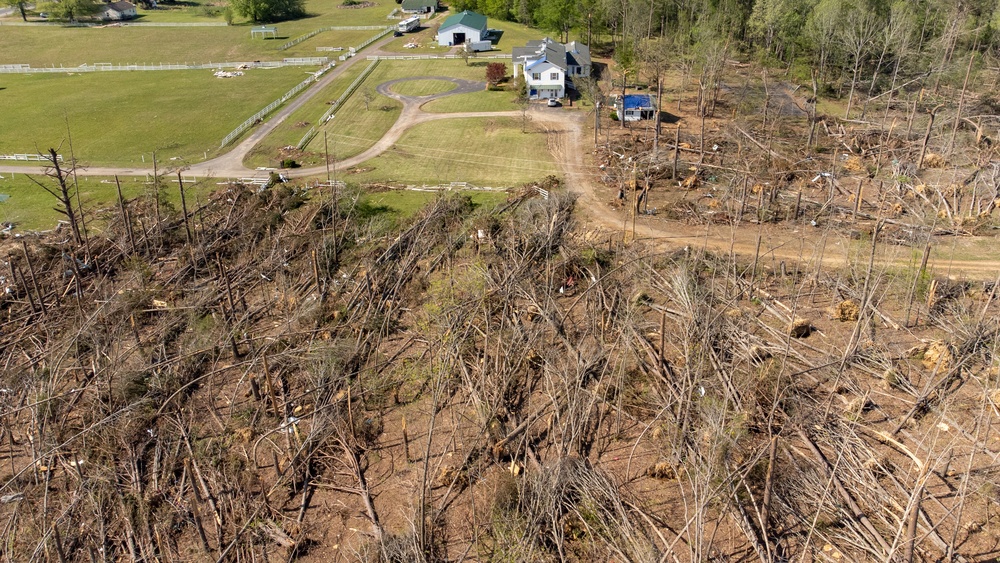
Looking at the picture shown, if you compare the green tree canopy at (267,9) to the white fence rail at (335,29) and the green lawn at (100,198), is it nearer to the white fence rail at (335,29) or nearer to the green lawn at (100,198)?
the white fence rail at (335,29)

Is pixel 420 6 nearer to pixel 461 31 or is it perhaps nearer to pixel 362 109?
pixel 461 31

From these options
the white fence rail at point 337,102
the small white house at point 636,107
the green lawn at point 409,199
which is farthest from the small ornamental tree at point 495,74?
the green lawn at point 409,199

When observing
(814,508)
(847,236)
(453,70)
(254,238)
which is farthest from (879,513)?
(453,70)

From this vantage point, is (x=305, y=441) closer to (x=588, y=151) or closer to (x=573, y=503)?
(x=573, y=503)

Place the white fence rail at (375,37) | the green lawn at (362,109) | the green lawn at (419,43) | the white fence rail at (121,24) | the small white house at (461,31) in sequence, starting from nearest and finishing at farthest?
the green lawn at (362,109) → the green lawn at (419,43) → the small white house at (461,31) → the white fence rail at (375,37) → the white fence rail at (121,24)

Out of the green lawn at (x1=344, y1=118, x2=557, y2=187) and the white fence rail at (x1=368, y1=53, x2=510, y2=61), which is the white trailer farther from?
the green lawn at (x1=344, y1=118, x2=557, y2=187)

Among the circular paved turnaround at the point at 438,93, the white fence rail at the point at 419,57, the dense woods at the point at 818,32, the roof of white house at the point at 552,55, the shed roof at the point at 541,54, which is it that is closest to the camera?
the dense woods at the point at 818,32

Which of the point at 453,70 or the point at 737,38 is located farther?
the point at 737,38
